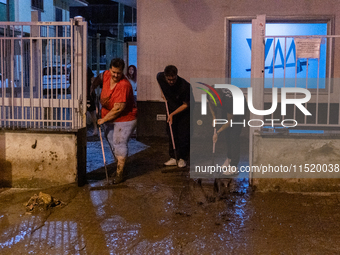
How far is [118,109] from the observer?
5.75 m

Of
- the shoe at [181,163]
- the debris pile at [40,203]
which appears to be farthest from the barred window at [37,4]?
the debris pile at [40,203]

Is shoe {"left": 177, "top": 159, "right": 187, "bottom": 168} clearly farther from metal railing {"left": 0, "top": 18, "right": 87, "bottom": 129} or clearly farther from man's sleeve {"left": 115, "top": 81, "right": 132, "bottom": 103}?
metal railing {"left": 0, "top": 18, "right": 87, "bottom": 129}

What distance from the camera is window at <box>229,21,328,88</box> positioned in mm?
9250

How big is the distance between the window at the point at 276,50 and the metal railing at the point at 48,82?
184 inches

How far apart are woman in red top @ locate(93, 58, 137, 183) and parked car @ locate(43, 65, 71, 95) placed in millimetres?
481

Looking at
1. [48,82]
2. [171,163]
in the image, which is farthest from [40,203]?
[171,163]

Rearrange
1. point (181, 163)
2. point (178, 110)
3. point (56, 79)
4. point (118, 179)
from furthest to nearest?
point (181, 163), point (178, 110), point (118, 179), point (56, 79)

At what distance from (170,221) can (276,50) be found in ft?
20.1

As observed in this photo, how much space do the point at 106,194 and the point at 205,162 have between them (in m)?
2.19

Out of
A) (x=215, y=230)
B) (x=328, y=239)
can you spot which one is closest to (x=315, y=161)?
(x=328, y=239)

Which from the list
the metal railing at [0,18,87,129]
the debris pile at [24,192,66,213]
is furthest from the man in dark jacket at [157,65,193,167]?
the debris pile at [24,192,66,213]

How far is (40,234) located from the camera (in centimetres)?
410

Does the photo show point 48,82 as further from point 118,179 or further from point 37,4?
point 37,4

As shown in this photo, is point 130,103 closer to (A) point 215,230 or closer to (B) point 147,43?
(A) point 215,230
